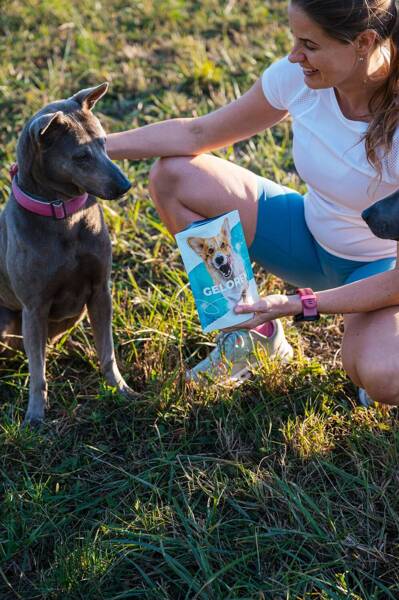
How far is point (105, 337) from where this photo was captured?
330cm

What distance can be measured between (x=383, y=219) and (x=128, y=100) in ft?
9.47

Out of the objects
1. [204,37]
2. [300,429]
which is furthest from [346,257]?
[204,37]

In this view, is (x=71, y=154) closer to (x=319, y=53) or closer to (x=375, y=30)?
(x=319, y=53)

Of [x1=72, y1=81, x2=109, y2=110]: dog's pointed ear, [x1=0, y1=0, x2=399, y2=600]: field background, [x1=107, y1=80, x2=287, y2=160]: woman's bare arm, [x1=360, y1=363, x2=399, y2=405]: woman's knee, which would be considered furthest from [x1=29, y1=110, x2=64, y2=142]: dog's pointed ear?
[x1=360, y1=363, x2=399, y2=405]: woman's knee

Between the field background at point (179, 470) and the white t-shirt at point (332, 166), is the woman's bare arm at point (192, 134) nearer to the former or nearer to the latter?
the white t-shirt at point (332, 166)

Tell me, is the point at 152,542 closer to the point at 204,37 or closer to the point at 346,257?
the point at 346,257

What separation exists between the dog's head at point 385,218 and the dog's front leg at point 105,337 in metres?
1.11

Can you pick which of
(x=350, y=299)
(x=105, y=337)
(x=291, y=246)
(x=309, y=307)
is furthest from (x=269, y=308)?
(x=105, y=337)

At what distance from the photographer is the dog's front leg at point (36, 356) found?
314 centimetres

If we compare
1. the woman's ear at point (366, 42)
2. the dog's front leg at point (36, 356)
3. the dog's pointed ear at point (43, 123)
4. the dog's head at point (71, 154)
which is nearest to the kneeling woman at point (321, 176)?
the woman's ear at point (366, 42)

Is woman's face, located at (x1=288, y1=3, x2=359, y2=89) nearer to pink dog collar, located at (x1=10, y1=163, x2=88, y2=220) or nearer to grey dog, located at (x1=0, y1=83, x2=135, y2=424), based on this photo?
grey dog, located at (x1=0, y1=83, x2=135, y2=424)

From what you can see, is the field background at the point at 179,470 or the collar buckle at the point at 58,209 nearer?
the field background at the point at 179,470

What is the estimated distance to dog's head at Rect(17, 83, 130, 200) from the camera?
9.36 ft

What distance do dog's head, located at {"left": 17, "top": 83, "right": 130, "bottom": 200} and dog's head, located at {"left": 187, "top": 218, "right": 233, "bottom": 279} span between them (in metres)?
0.37
